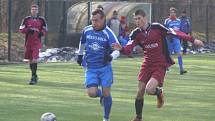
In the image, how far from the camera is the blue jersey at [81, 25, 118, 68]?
11852mm

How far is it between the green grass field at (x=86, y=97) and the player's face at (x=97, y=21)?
1678 millimetres

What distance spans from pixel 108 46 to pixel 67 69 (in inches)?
496

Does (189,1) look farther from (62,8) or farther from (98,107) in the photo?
(98,107)

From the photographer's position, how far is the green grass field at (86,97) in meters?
12.7

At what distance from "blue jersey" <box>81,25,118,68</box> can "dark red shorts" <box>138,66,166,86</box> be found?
29.2 inches

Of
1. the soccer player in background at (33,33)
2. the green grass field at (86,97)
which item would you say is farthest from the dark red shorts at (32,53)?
the green grass field at (86,97)

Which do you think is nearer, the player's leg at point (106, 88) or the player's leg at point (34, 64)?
the player's leg at point (106, 88)

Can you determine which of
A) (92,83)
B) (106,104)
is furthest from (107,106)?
(92,83)

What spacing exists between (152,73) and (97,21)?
1.37m

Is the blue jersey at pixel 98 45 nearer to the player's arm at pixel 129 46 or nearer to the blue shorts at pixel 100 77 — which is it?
the blue shorts at pixel 100 77

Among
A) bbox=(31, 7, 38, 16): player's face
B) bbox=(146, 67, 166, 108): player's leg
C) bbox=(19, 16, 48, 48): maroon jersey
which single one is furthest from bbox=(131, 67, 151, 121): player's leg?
bbox=(19, 16, 48, 48): maroon jersey

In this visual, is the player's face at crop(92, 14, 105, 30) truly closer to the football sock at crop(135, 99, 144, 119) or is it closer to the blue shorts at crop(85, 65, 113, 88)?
the blue shorts at crop(85, 65, 113, 88)

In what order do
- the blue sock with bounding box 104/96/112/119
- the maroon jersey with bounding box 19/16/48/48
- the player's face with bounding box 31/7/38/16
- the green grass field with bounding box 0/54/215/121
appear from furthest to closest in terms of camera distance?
1. the maroon jersey with bounding box 19/16/48/48
2. the player's face with bounding box 31/7/38/16
3. the green grass field with bounding box 0/54/215/121
4. the blue sock with bounding box 104/96/112/119

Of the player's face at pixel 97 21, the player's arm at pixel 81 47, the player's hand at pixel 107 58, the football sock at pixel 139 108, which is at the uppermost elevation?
the player's face at pixel 97 21
